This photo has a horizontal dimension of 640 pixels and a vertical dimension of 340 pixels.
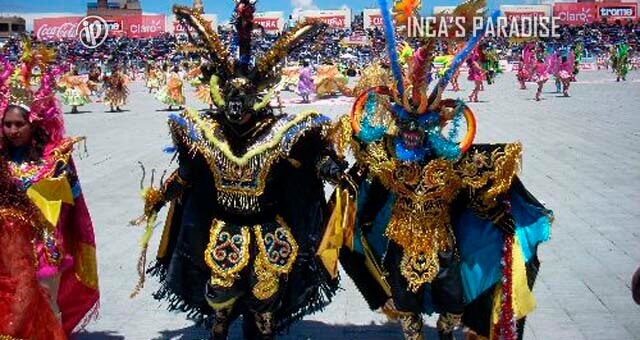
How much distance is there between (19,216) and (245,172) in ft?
4.97

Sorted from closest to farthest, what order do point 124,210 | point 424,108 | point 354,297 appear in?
point 424,108 < point 354,297 < point 124,210

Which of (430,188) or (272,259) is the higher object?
(430,188)

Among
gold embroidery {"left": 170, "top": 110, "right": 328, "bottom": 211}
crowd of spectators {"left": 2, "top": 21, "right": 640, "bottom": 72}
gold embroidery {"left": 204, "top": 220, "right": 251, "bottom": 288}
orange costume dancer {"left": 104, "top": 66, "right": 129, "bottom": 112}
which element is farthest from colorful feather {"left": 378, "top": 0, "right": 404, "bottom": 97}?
crowd of spectators {"left": 2, "top": 21, "right": 640, "bottom": 72}

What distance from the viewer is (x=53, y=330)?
329cm

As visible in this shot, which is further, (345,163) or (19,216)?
(345,163)

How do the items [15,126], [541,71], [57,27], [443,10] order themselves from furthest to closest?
[57,27] → [541,71] → [443,10] → [15,126]

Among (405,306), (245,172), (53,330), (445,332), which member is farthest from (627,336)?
(53,330)

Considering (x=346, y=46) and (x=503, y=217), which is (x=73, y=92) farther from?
(x=346, y=46)

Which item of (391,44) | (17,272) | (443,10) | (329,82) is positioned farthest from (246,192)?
(329,82)

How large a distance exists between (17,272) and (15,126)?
1.51 m

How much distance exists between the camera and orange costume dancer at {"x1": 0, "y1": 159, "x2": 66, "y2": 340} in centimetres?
303

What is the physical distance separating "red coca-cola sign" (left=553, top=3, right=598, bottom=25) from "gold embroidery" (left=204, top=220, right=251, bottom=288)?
73.8 m

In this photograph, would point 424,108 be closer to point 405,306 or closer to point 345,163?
point 345,163

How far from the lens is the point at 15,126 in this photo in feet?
13.9
